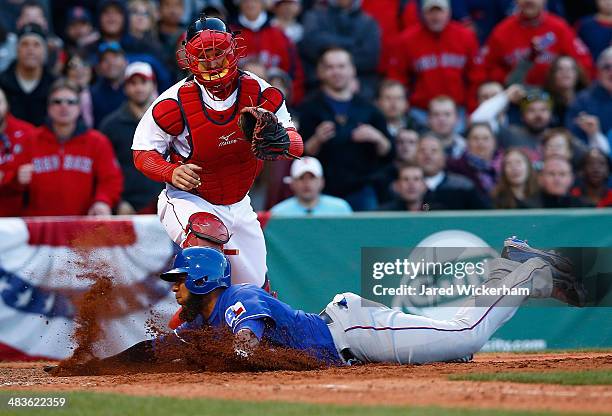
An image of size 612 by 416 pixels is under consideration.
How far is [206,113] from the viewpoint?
8.57m

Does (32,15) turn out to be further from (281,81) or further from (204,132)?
(204,132)

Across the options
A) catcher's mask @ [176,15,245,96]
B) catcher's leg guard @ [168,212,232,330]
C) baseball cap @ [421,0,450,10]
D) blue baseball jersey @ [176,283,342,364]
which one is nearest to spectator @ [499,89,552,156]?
baseball cap @ [421,0,450,10]

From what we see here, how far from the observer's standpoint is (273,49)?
46.3 ft

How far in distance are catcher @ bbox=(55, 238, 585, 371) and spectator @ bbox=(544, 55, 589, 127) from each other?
572 cm

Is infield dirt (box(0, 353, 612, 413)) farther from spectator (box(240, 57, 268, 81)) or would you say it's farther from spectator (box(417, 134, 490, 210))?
spectator (box(240, 57, 268, 81))

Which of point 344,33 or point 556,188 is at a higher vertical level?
point 344,33

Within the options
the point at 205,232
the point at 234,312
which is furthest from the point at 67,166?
the point at 234,312

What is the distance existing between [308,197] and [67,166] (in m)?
2.55

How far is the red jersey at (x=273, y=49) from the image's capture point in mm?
14078

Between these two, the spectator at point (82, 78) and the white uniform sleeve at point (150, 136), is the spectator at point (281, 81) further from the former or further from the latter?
the white uniform sleeve at point (150, 136)

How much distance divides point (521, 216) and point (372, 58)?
14.5ft

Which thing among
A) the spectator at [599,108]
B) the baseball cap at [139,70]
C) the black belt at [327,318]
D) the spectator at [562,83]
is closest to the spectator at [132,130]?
the baseball cap at [139,70]

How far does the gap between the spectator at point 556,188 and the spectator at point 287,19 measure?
13.0ft

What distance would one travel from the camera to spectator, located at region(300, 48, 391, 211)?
42.4 ft
